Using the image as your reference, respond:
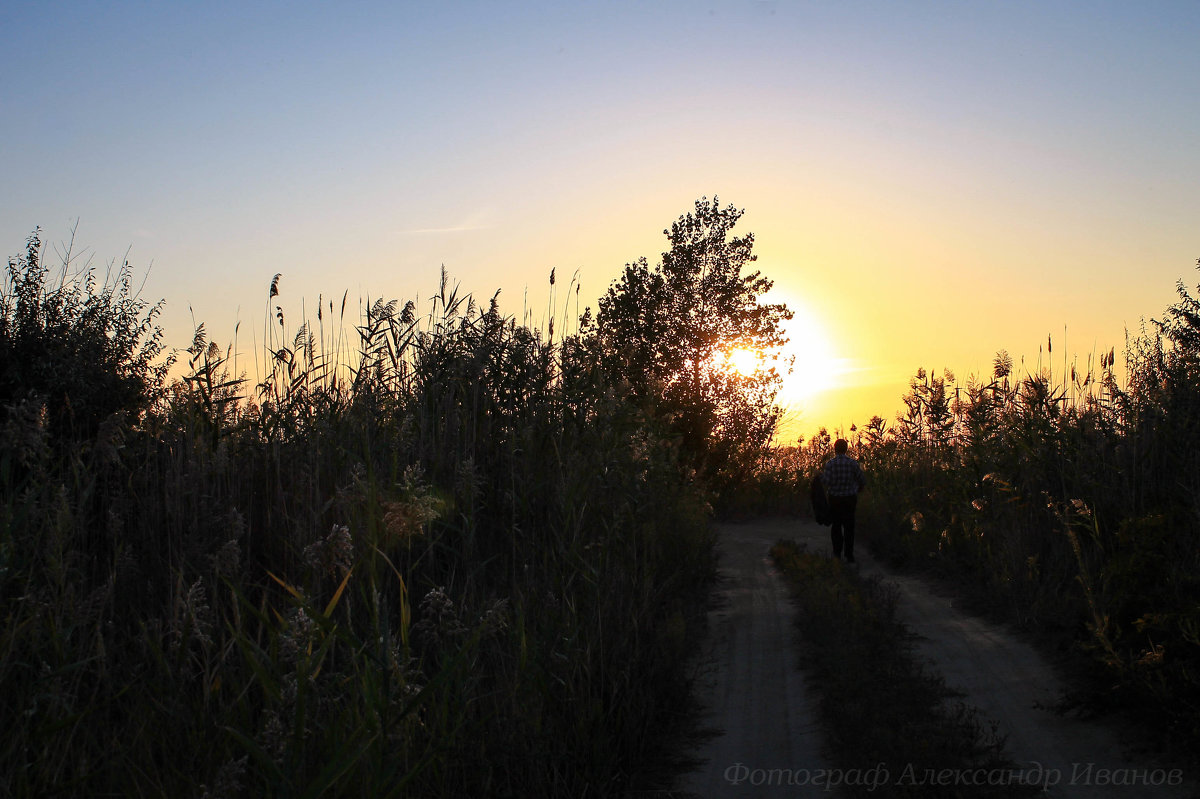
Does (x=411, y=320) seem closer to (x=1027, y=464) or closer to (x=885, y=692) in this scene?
(x=885, y=692)

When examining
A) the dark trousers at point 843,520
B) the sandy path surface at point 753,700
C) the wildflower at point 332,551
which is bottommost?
the sandy path surface at point 753,700

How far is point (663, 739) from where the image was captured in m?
4.95

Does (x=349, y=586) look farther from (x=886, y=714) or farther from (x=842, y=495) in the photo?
(x=842, y=495)

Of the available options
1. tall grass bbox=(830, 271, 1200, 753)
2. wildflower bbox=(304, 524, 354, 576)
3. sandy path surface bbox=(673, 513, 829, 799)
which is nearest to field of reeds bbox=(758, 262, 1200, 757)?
tall grass bbox=(830, 271, 1200, 753)

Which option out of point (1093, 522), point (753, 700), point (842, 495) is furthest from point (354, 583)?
point (842, 495)

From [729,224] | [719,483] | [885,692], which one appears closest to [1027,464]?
[885,692]

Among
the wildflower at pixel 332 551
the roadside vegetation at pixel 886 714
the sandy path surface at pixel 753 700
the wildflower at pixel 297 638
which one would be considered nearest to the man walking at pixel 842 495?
the sandy path surface at pixel 753 700

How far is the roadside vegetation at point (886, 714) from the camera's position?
417 centimetres

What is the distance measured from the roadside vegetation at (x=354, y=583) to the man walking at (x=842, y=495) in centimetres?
323

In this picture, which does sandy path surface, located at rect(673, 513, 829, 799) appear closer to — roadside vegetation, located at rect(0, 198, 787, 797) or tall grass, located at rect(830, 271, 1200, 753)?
roadside vegetation, located at rect(0, 198, 787, 797)

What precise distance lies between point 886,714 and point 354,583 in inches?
132

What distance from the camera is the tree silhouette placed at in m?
23.3

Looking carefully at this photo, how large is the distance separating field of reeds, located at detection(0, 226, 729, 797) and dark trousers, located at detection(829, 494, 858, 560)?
415 centimetres

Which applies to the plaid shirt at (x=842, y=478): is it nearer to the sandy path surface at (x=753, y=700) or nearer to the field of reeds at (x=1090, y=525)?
the field of reeds at (x=1090, y=525)
